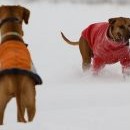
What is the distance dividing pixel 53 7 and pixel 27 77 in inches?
423

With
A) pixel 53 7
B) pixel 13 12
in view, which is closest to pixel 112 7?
pixel 53 7

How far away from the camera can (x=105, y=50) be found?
777 cm

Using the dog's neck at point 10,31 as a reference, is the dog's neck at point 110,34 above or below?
below

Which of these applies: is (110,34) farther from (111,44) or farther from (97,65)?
(97,65)

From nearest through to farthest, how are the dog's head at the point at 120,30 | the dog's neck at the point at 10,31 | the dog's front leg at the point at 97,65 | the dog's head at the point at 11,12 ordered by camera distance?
1. the dog's neck at the point at 10,31
2. the dog's head at the point at 11,12
3. the dog's head at the point at 120,30
4. the dog's front leg at the point at 97,65

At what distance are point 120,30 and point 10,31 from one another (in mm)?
2585

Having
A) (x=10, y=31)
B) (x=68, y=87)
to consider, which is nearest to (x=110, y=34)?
(x=68, y=87)

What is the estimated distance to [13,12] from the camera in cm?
559

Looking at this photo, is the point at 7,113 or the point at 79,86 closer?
the point at 7,113

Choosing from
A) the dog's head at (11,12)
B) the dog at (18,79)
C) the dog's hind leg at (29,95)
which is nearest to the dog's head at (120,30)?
the dog's head at (11,12)

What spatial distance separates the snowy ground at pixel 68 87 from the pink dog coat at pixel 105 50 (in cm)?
24

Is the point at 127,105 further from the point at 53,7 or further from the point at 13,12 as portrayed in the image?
the point at 53,7

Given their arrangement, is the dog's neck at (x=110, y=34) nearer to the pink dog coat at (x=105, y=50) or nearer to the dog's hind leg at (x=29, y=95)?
the pink dog coat at (x=105, y=50)

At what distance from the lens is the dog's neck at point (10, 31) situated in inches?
212
